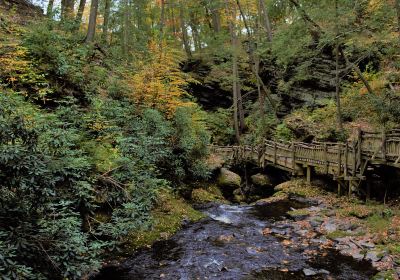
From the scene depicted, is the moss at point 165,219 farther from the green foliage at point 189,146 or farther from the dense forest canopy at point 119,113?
the green foliage at point 189,146

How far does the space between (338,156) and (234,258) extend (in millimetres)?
8396

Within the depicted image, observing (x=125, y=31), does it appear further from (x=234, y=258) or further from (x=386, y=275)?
(x=386, y=275)

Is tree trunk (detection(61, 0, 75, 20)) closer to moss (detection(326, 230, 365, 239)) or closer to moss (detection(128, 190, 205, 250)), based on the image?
moss (detection(128, 190, 205, 250))

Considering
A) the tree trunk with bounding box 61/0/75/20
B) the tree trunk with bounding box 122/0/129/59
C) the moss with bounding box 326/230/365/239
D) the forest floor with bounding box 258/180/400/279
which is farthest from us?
the tree trunk with bounding box 122/0/129/59

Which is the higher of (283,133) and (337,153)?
(283,133)

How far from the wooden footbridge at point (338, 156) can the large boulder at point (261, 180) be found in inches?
31.1

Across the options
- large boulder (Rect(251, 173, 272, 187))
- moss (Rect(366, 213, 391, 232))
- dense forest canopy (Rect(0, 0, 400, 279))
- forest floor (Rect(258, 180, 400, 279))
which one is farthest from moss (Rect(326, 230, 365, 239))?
large boulder (Rect(251, 173, 272, 187))

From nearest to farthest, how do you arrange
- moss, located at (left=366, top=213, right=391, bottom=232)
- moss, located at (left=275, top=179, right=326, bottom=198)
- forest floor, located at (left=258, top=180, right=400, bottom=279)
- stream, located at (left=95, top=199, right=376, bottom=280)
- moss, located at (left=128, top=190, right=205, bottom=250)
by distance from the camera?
stream, located at (left=95, top=199, right=376, bottom=280) → forest floor, located at (left=258, top=180, right=400, bottom=279) → moss, located at (left=128, top=190, right=205, bottom=250) → moss, located at (left=366, top=213, right=391, bottom=232) → moss, located at (left=275, top=179, right=326, bottom=198)

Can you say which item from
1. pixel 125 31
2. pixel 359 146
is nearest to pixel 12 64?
pixel 359 146

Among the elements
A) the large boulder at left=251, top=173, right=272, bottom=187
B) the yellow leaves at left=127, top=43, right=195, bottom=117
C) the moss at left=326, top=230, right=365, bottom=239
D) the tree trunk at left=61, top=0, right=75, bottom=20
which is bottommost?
the large boulder at left=251, top=173, right=272, bottom=187

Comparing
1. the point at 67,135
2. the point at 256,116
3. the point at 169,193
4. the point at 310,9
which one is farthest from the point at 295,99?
the point at 67,135

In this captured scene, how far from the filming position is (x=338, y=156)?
15.2 m

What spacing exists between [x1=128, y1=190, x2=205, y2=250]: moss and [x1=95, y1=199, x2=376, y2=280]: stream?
338mm

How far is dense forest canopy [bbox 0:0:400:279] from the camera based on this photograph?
5.27 m
